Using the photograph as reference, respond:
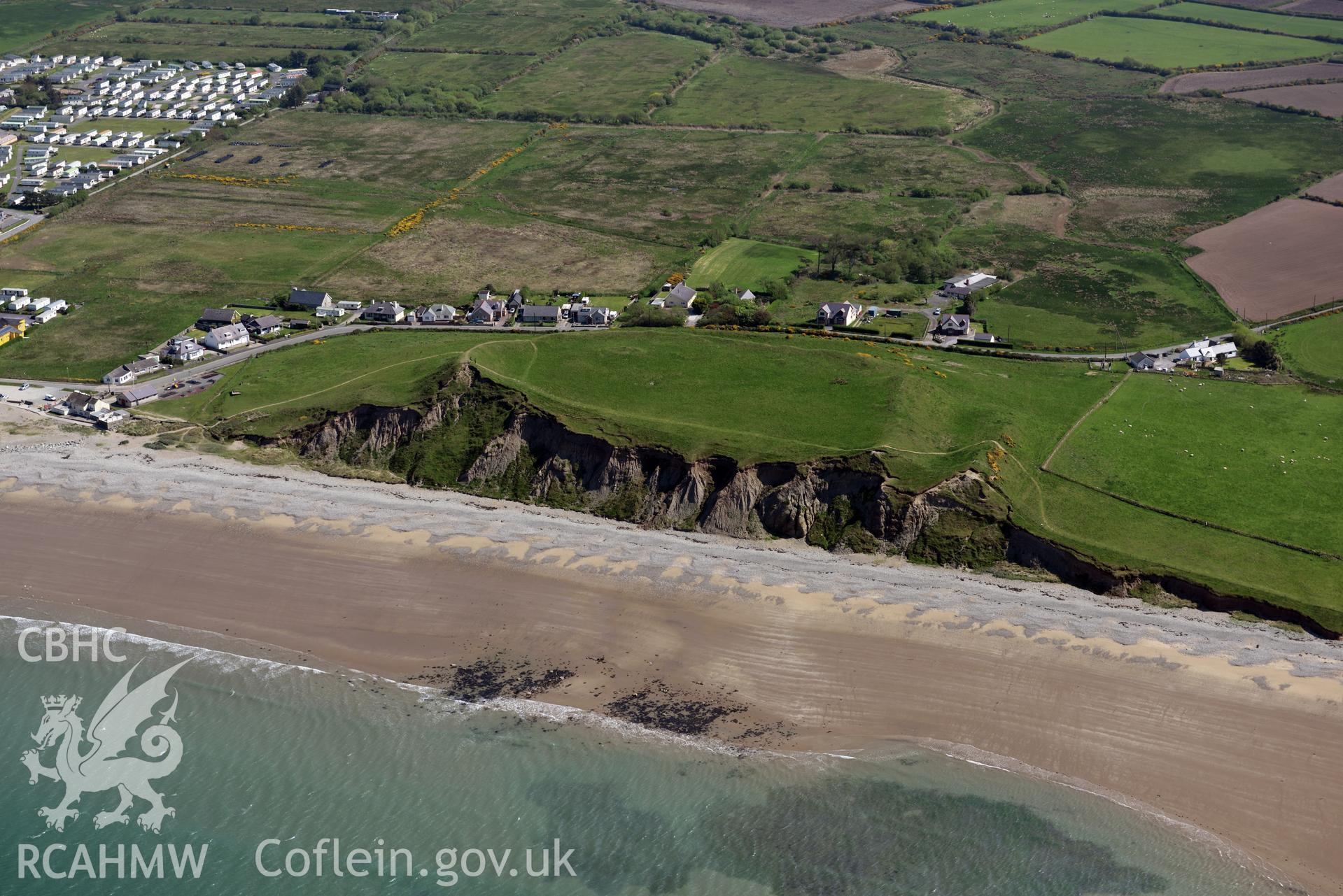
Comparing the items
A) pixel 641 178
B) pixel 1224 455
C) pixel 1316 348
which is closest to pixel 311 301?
pixel 641 178

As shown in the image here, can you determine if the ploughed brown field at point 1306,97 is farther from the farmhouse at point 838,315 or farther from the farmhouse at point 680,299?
the farmhouse at point 680,299

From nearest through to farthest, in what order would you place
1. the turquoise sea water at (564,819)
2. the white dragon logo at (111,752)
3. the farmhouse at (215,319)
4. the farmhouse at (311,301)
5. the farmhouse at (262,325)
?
the turquoise sea water at (564,819) < the white dragon logo at (111,752) < the farmhouse at (262,325) < the farmhouse at (215,319) < the farmhouse at (311,301)

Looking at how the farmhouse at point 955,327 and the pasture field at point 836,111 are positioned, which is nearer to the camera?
the farmhouse at point 955,327

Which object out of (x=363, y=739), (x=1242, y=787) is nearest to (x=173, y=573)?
(x=363, y=739)

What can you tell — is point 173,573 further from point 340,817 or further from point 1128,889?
point 1128,889

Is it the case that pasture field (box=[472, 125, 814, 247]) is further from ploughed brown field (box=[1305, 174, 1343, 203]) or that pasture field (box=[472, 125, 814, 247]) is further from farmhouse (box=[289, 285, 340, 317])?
ploughed brown field (box=[1305, 174, 1343, 203])

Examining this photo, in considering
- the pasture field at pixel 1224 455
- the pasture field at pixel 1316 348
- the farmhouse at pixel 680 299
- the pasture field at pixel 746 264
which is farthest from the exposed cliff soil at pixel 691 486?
the pasture field at pixel 746 264

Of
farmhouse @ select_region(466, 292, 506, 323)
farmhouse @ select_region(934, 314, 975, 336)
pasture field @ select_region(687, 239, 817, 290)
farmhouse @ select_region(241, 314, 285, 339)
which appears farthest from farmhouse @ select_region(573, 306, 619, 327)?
farmhouse @ select_region(934, 314, 975, 336)
